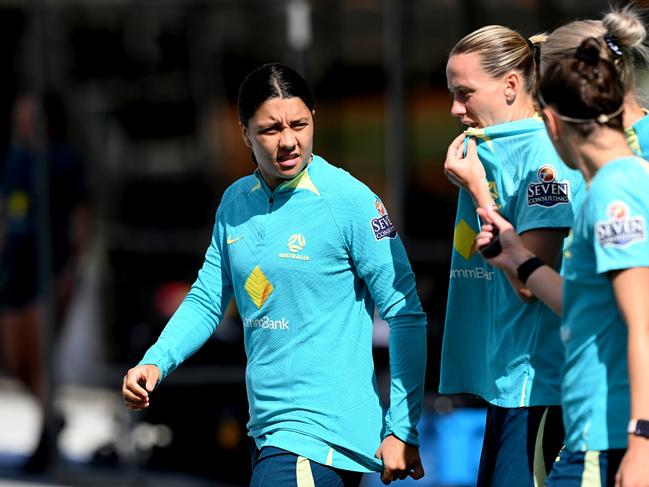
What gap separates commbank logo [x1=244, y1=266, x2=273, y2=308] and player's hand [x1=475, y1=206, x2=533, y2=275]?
614 mm

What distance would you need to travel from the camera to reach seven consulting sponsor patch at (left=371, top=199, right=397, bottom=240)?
3.06 metres

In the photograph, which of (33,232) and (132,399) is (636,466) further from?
(33,232)

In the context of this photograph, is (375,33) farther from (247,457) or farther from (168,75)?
(247,457)

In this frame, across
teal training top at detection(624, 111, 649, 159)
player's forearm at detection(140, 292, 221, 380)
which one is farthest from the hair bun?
player's forearm at detection(140, 292, 221, 380)

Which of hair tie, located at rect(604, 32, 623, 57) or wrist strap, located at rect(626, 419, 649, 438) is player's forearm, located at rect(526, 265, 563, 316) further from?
hair tie, located at rect(604, 32, 623, 57)

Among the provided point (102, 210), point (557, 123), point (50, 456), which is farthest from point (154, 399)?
point (557, 123)

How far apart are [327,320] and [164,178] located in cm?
483

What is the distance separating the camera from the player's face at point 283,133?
3.09 m

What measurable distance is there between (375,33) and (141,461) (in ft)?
8.60

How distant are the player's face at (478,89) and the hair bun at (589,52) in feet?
1.36

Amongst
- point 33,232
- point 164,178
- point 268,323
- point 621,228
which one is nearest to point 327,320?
point 268,323

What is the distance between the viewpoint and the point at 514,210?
114 inches

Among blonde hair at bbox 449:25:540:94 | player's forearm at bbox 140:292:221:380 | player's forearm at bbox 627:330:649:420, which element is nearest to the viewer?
player's forearm at bbox 627:330:649:420

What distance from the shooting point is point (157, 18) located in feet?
24.2
